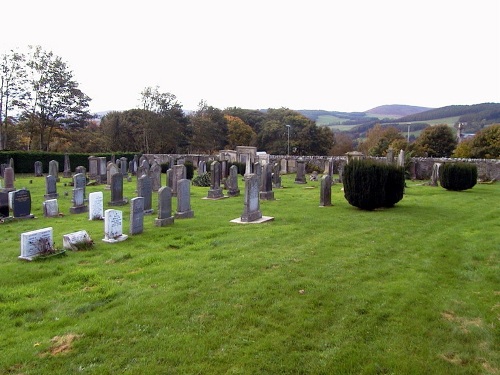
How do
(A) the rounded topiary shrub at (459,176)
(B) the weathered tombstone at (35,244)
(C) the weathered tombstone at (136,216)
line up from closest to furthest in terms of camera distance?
(B) the weathered tombstone at (35,244) → (C) the weathered tombstone at (136,216) → (A) the rounded topiary shrub at (459,176)

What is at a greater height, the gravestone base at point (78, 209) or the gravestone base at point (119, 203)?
the gravestone base at point (119, 203)

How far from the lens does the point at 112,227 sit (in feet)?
31.8

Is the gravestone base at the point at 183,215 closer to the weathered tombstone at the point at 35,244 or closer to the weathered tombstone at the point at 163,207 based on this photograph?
the weathered tombstone at the point at 163,207

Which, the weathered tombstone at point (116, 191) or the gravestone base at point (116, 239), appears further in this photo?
the weathered tombstone at point (116, 191)

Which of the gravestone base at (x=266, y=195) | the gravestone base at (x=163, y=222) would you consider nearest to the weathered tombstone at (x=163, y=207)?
the gravestone base at (x=163, y=222)

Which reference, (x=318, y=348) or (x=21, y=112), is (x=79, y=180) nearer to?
(x=318, y=348)

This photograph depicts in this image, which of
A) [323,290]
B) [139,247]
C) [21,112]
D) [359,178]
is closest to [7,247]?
[139,247]

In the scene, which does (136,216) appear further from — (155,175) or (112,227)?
(155,175)

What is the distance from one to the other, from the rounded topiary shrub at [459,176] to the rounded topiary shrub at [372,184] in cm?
746

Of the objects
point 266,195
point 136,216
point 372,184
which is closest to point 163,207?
point 136,216

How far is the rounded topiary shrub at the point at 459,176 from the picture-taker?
65.9 ft

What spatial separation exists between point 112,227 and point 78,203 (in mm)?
6030

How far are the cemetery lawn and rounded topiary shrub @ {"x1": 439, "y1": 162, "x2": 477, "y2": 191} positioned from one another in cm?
1034

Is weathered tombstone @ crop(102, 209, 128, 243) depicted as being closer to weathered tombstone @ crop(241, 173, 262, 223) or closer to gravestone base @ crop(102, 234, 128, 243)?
gravestone base @ crop(102, 234, 128, 243)
